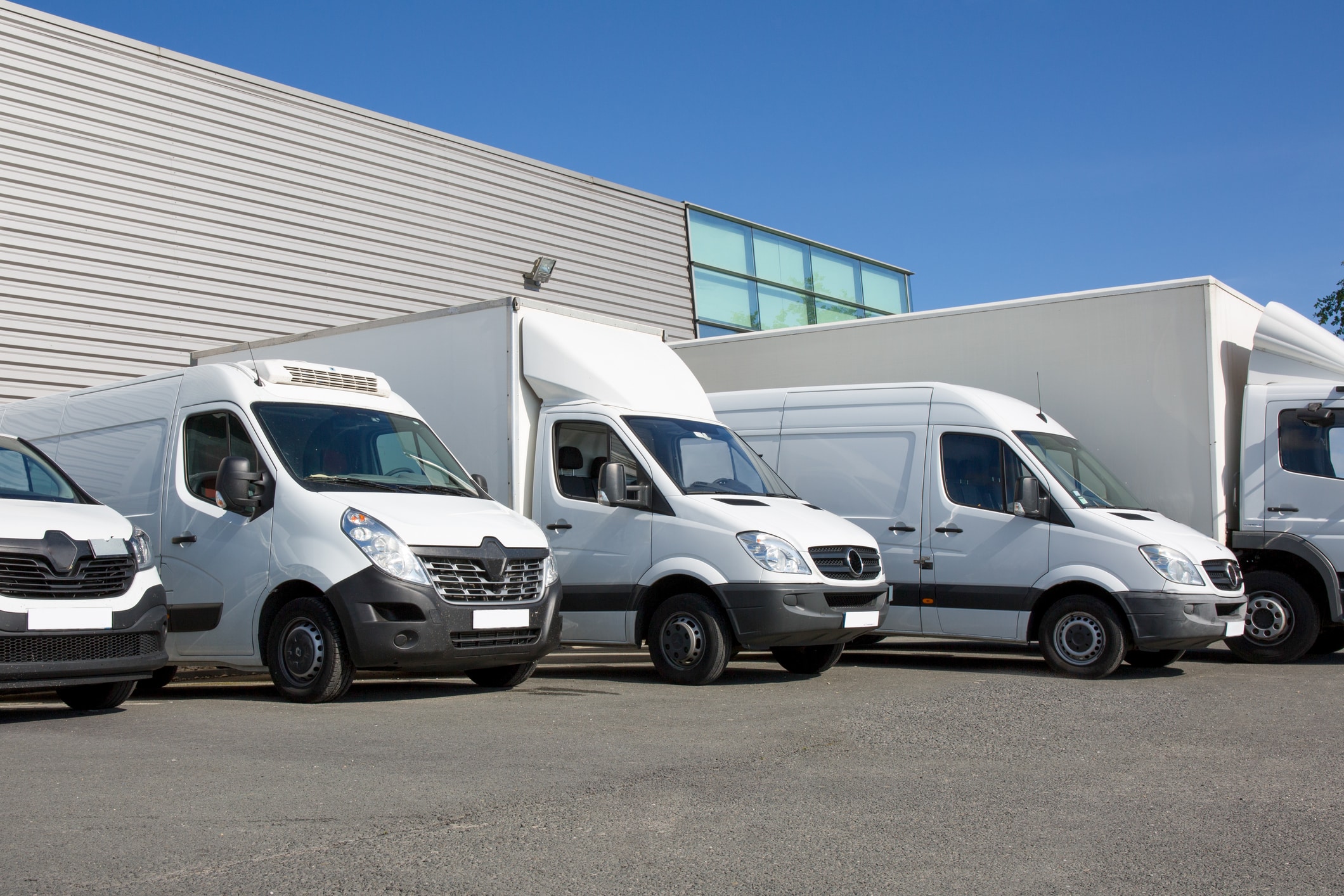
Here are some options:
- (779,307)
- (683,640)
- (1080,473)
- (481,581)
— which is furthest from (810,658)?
(779,307)

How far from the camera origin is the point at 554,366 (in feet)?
34.1

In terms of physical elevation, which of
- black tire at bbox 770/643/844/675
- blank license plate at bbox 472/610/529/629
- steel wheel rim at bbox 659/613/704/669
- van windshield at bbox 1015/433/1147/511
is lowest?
black tire at bbox 770/643/844/675

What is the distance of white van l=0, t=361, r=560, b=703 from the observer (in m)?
8.17

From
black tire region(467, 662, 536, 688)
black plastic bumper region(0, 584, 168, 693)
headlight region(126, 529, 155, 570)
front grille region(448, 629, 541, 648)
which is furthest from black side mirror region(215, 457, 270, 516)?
black tire region(467, 662, 536, 688)

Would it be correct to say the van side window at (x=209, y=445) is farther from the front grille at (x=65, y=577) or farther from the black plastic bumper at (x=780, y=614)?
the black plastic bumper at (x=780, y=614)

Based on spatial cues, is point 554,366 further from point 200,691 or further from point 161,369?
point 161,369

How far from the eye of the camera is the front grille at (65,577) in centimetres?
713

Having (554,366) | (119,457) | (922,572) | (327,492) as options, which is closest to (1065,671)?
(922,572)

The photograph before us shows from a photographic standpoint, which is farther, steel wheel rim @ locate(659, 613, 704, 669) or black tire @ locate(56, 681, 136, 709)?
steel wheel rim @ locate(659, 613, 704, 669)

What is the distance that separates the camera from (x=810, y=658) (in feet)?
34.6

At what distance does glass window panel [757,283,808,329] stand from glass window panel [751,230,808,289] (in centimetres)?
23

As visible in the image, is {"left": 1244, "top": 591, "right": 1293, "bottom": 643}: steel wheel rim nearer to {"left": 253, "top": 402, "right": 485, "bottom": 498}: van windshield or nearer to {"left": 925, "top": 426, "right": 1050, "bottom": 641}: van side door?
{"left": 925, "top": 426, "right": 1050, "bottom": 641}: van side door

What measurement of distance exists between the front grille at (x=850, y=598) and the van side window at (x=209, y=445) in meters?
4.30

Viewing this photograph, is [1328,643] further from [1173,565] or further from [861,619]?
[861,619]
